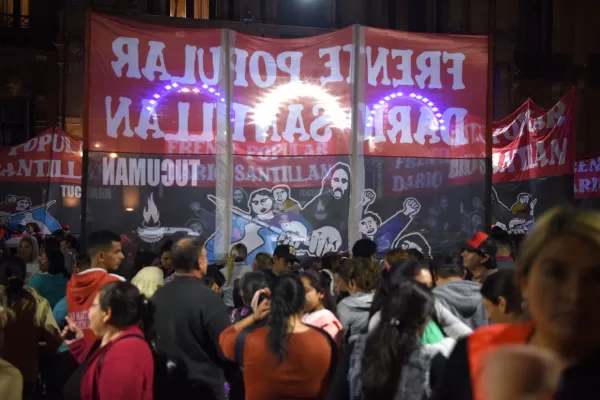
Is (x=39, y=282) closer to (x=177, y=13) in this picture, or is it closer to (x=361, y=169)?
(x=361, y=169)

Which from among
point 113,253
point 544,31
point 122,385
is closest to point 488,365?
point 122,385

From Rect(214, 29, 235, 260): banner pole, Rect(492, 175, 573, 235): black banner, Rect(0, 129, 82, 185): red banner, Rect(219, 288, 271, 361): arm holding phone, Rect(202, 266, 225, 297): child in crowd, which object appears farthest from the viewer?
Rect(0, 129, 82, 185): red banner

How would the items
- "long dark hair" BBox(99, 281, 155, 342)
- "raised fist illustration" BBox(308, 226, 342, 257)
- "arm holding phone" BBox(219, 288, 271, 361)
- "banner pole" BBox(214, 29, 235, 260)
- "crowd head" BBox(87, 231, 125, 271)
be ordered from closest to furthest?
"long dark hair" BBox(99, 281, 155, 342)
"arm holding phone" BBox(219, 288, 271, 361)
"crowd head" BBox(87, 231, 125, 271)
"banner pole" BBox(214, 29, 235, 260)
"raised fist illustration" BBox(308, 226, 342, 257)

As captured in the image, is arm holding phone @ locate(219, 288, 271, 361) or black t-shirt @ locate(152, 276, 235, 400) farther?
black t-shirt @ locate(152, 276, 235, 400)

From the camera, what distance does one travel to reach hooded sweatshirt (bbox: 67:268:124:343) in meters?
5.02

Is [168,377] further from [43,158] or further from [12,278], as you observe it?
[43,158]

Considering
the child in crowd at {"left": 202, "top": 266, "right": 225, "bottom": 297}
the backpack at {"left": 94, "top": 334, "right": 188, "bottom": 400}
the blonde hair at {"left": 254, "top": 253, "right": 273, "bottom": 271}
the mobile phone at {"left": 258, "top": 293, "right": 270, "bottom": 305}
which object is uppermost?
the mobile phone at {"left": 258, "top": 293, "right": 270, "bottom": 305}

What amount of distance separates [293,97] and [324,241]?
5.76ft

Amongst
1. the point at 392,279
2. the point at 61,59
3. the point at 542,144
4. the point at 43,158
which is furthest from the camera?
the point at 61,59

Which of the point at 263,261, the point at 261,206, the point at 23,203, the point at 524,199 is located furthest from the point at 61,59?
the point at 263,261

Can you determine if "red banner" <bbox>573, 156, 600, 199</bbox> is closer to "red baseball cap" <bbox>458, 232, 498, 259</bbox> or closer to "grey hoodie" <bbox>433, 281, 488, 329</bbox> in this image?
"red baseball cap" <bbox>458, 232, 498, 259</bbox>

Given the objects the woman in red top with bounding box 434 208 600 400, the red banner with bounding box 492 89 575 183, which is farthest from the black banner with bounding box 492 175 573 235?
the woman in red top with bounding box 434 208 600 400

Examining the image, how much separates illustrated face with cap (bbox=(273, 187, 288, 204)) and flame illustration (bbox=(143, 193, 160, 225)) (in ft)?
4.62

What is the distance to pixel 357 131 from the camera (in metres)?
8.12
